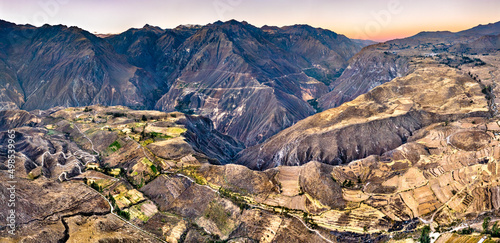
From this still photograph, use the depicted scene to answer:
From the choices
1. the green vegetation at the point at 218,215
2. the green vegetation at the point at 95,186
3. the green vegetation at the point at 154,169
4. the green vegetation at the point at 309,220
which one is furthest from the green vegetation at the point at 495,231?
the green vegetation at the point at 95,186

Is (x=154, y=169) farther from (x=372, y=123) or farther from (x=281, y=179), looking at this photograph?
(x=372, y=123)

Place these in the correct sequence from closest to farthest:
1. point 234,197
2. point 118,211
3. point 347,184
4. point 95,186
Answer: point 118,211
point 234,197
point 95,186
point 347,184

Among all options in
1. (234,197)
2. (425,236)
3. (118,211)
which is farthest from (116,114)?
(425,236)

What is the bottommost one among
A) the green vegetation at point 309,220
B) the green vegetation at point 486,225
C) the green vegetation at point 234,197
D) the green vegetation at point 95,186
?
the green vegetation at point 309,220

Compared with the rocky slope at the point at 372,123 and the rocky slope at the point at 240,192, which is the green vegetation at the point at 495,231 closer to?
the rocky slope at the point at 240,192

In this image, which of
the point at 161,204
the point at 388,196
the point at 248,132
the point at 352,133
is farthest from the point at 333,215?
the point at 248,132

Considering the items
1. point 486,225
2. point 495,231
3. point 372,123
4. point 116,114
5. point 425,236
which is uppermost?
point 116,114

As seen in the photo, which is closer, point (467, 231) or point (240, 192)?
point (467, 231)

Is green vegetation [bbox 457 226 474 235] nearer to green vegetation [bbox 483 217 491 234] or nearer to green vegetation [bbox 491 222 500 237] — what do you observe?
green vegetation [bbox 483 217 491 234]

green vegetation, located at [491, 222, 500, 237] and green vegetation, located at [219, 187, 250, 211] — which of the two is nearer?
green vegetation, located at [491, 222, 500, 237]

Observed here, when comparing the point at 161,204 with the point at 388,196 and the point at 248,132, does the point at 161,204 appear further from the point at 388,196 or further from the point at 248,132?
the point at 248,132

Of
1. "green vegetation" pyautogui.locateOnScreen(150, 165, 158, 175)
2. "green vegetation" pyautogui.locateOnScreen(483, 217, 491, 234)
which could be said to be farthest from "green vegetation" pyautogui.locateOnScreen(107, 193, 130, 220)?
"green vegetation" pyautogui.locateOnScreen(483, 217, 491, 234)
